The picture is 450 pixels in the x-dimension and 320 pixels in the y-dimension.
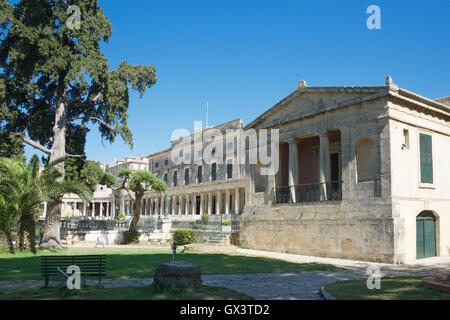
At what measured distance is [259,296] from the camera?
821 centimetres

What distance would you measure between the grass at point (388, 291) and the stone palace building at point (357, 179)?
230 inches

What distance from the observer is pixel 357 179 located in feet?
54.6

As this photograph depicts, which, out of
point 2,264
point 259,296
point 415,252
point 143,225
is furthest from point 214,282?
point 143,225

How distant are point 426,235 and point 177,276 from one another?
12.5 metres

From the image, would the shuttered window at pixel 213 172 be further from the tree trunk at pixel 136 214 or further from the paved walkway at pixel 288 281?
the paved walkway at pixel 288 281

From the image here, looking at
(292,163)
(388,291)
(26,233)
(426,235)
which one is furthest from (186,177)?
(388,291)

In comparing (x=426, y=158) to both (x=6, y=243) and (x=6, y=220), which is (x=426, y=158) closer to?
(x=6, y=220)

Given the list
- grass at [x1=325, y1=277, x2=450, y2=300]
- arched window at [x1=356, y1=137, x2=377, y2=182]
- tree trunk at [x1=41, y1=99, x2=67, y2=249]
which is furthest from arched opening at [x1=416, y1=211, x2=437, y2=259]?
tree trunk at [x1=41, y1=99, x2=67, y2=249]

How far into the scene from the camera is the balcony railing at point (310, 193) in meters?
18.0

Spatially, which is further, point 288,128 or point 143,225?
point 143,225

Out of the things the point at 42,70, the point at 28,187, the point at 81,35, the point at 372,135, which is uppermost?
the point at 81,35

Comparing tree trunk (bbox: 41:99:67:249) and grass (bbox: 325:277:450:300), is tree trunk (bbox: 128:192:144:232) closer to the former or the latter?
tree trunk (bbox: 41:99:67:249)

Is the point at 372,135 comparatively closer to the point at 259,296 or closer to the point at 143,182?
the point at 259,296
